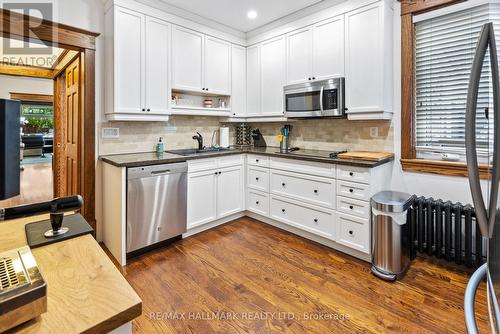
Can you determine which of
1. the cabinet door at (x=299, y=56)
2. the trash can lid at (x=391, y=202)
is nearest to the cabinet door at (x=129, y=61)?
the cabinet door at (x=299, y=56)

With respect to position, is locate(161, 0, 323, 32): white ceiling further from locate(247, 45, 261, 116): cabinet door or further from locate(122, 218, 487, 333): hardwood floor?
locate(122, 218, 487, 333): hardwood floor

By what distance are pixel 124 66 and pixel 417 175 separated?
3.22m

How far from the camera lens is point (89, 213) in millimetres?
2893

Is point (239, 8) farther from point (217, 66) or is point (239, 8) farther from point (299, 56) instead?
point (299, 56)

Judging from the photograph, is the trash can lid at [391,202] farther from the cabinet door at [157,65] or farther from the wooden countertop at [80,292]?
the cabinet door at [157,65]

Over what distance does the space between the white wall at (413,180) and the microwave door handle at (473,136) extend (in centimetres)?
212

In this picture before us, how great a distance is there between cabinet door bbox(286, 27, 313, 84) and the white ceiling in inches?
11.4

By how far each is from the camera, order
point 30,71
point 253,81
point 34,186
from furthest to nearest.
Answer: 1. point 34,186
2. point 30,71
3. point 253,81

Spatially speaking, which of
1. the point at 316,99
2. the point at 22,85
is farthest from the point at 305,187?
the point at 22,85

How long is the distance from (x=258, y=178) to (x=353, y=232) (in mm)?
1385

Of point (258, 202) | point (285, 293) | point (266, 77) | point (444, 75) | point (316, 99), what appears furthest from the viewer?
point (266, 77)

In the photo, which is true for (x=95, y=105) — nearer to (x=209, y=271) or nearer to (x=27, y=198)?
(x=209, y=271)

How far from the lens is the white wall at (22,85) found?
655 centimetres

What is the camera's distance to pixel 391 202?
2258mm
